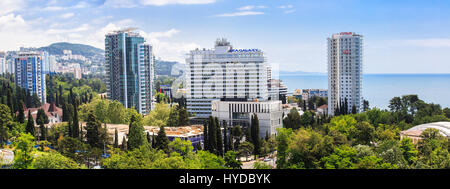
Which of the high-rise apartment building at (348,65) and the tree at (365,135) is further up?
the high-rise apartment building at (348,65)

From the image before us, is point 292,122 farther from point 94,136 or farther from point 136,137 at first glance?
point 94,136

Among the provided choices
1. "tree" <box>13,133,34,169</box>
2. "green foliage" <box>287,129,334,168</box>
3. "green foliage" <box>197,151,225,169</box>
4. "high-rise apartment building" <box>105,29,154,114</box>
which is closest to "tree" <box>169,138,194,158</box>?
"green foliage" <box>197,151,225,169</box>

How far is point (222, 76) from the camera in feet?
96.3

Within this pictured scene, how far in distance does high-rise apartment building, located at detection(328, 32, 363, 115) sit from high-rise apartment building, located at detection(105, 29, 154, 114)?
50.0 feet

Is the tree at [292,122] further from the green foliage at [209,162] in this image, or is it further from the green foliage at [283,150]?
the green foliage at [209,162]

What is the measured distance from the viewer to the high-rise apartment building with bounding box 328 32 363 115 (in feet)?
120

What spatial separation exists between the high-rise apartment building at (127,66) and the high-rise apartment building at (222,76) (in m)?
5.73

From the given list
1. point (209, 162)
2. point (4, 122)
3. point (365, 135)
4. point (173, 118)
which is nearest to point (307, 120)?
point (173, 118)

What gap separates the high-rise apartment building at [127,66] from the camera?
111 feet

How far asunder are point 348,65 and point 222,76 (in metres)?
12.5

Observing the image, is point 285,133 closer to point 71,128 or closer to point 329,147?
point 329,147

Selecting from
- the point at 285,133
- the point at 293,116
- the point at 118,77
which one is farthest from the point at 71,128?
the point at 118,77

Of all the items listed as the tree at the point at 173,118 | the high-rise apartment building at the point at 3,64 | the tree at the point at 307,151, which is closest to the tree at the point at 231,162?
the tree at the point at 307,151

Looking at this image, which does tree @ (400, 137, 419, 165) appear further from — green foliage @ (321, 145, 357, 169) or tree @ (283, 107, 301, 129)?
tree @ (283, 107, 301, 129)
